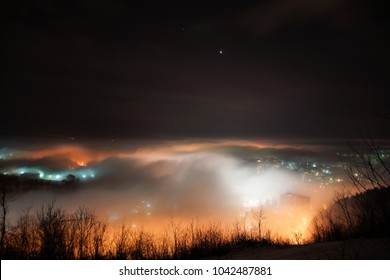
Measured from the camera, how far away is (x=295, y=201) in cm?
9688

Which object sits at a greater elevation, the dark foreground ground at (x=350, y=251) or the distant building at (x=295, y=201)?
the distant building at (x=295, y=201)

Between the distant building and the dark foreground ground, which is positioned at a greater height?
the distant building

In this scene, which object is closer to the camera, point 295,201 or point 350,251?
Answer: point 350,251

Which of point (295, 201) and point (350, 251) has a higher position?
point (295, 201)

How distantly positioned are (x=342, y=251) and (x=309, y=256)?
1086 mm

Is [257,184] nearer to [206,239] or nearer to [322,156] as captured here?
[322,156]

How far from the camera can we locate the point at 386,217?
10281 mm

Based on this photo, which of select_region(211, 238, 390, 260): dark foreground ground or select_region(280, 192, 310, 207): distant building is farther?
select_region(280, 192, 310, 207): distant building

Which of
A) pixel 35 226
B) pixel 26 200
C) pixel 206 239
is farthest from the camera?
pixel 26 200

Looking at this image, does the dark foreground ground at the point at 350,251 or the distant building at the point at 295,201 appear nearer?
the dark foreground ground at the point at 350,251

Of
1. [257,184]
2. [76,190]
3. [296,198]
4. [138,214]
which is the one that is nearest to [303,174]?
[257,184]

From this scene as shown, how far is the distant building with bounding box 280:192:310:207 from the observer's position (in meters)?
95.3

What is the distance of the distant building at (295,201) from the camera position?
95.3 metres

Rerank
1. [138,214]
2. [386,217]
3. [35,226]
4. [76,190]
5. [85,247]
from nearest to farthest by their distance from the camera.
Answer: [386,217]
[85,247]
[35,226]
[138,214]
[76,190]
